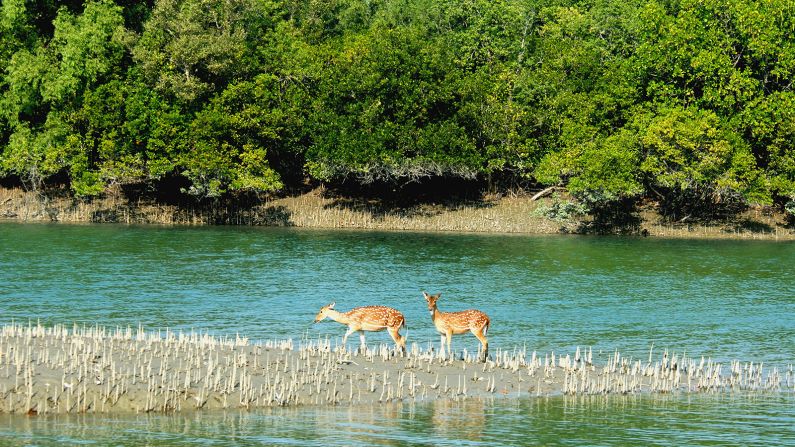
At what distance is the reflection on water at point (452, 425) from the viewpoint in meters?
22.3

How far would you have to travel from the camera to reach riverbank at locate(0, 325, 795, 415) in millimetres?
24516

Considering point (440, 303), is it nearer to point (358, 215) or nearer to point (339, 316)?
point (339, 316)

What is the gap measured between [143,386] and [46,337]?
6.37 metres

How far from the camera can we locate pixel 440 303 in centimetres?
4622

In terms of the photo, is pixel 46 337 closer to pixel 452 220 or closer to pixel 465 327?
pixel 465 327

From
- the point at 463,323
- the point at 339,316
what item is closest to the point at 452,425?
the point at 463,323

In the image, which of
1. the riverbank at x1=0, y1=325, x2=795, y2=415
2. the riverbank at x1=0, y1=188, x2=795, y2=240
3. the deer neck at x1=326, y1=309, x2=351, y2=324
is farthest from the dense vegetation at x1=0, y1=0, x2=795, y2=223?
the deer neck at x1=326, y1=309, x2=351, y2=324

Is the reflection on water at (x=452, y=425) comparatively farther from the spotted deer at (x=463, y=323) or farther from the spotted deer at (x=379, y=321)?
the spotted deer at (x=379, y=321)

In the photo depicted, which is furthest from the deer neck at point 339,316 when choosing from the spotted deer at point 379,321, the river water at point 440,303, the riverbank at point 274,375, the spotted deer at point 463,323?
the river water at point 440,303

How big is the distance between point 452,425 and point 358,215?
59.1 meters

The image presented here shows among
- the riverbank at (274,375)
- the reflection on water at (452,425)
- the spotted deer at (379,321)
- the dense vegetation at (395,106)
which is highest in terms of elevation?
the dense vegetation at (395,106)

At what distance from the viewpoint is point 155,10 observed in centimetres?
8231

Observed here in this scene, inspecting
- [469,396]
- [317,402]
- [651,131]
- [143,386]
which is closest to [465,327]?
[469,396]

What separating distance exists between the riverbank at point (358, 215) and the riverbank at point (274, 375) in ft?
158
